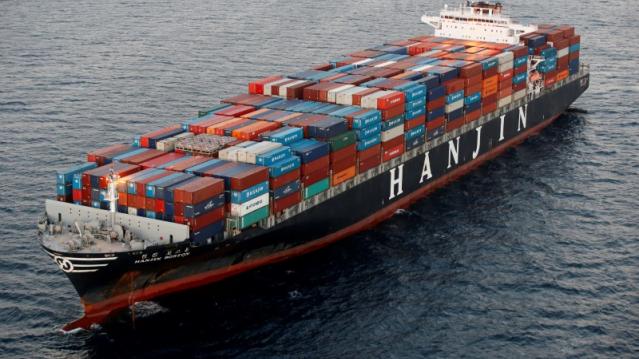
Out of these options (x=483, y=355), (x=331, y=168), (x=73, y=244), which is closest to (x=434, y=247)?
(x=331, y=168)

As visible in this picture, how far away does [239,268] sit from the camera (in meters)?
67.5

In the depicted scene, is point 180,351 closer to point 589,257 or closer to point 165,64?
point 589,257

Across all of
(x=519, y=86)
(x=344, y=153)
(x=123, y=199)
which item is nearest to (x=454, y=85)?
(x=519, y=86)

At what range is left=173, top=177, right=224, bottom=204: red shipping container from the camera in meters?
60.4

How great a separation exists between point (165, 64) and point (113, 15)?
1250 inches

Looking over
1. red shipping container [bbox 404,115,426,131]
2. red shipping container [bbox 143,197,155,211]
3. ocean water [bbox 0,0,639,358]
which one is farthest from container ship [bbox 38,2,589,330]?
ocean water [bbox 0,0,639,358]

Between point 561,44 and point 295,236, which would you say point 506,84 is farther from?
point 295,236

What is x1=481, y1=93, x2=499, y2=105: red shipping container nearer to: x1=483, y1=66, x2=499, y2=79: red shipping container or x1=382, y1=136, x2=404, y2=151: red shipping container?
x1=483, y1=66, x2=499, y2=79: red shipping container

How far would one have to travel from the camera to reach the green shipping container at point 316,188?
70.2 meters

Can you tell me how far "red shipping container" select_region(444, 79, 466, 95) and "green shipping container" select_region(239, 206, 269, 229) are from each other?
87.3ft

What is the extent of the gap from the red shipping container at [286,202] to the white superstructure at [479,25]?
45453 millimetres

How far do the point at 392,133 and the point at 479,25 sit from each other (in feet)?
112

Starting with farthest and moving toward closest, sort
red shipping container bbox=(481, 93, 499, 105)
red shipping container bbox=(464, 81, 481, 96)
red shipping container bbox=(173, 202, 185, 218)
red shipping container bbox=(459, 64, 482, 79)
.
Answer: red shipping container bbox=(481, 93, 499, 105) → red shipping container bbox=(464, 81, 481, 96) → red shipping container bbox=(459, 64, 482, 79) → red shipping container bbox=(173, 202, 185, 218)

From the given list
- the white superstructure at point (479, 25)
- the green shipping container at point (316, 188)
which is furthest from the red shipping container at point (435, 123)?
the white superstructure at point (479, 25)
